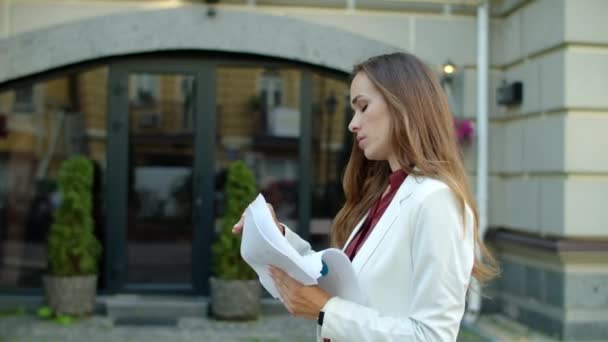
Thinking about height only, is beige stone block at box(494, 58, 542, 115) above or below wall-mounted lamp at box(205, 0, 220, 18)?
below

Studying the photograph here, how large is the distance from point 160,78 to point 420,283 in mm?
6140

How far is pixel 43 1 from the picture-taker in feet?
22.0

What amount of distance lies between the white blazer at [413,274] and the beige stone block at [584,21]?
191 inches

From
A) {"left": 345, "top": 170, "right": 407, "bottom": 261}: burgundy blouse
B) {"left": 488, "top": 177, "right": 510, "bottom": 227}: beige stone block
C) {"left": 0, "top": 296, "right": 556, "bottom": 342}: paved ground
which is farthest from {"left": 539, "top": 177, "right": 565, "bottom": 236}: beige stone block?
{"left": 345, "top": 170, "right": 407, "bottom": 261}: burgundy blouse

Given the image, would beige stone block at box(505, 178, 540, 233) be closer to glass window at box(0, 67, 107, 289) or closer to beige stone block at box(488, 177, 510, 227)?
beige stone block at box(488, 177, 510, 227)

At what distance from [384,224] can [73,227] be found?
221 inches

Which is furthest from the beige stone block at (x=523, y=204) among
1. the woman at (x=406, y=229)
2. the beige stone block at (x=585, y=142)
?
the woman at (x=406, y=229)

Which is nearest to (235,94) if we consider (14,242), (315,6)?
(315,6)

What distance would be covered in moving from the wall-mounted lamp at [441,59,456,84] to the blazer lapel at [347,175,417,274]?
549 centimetres

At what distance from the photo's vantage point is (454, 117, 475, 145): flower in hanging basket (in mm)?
6926

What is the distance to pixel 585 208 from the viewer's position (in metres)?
5.89

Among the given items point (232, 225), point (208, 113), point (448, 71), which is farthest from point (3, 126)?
point (448, 71)

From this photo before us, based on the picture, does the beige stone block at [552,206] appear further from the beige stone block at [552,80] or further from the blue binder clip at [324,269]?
the blue binder clip at [324,269]

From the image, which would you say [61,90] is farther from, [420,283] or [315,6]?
[420,283]
